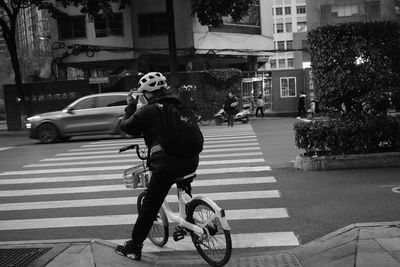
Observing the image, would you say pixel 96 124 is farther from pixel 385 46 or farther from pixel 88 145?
pixel 385 46

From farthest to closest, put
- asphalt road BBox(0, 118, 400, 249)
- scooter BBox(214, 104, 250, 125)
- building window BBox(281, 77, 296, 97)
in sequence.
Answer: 1. building window BBox(281, 77, 296, 97)
2. scooter BBox(214, 104, 250, 125)
3. asphalt road BBox(0, 118, 400, 249)

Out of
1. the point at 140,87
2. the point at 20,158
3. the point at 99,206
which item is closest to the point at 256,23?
the point at 20,158

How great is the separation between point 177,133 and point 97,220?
2887 millimetres

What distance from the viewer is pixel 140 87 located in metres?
4.91

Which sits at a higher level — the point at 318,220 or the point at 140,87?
the point at 140,87

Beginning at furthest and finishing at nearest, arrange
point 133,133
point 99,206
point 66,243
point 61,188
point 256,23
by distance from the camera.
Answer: point 256,23 → point 61,188 → point 99,206 → point 66,243 → point 133,133

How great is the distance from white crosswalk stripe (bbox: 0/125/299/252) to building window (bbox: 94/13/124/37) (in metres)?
21.4

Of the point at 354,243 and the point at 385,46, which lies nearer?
the point at 354,243

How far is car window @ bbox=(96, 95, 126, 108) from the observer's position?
18953mm

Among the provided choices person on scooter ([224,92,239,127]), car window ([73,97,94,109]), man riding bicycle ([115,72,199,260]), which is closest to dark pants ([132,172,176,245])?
man riding bicycle ([115,72,199,260])

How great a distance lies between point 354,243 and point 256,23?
110ft

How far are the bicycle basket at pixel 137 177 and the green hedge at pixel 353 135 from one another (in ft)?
17.2

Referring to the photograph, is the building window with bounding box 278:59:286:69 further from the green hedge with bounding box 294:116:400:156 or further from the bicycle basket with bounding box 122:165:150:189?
the bicycle basket with bounding box 122:165:150:189

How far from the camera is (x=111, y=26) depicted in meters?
33.8
